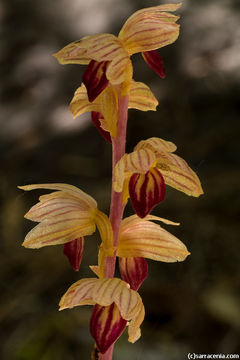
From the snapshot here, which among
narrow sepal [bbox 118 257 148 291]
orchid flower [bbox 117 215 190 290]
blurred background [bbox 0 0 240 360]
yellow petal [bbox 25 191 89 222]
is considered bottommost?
blurred background [bbox 0 0 240 360]

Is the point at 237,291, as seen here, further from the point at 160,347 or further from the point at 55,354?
the point at 55,354

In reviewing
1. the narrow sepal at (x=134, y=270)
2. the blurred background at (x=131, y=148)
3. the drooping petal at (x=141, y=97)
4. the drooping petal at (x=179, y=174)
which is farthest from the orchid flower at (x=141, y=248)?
the blurred background at (x=131, y=148)

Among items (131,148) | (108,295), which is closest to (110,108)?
(108,295)

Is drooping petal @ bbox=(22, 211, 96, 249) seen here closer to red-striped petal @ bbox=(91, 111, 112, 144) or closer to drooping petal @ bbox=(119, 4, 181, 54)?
red-striped petal @ bbox=(91, 111, 112, 144)

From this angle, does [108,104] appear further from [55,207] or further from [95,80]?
[55,207]

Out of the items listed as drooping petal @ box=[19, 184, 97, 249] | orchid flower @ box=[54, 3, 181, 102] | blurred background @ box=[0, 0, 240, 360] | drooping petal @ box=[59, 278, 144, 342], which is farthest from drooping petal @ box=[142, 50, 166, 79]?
blurred background @ box=[0, 0, 240, 360]

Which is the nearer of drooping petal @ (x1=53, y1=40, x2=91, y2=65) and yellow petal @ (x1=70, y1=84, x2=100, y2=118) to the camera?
drooping petal @ (x1=53, y1=40, x2=91, y2=65)

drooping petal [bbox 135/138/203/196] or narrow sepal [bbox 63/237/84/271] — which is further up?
drooping petal [bbox 135/138/203/196]

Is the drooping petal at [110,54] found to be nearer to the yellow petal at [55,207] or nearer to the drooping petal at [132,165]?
the drooping petal at [132,165]
